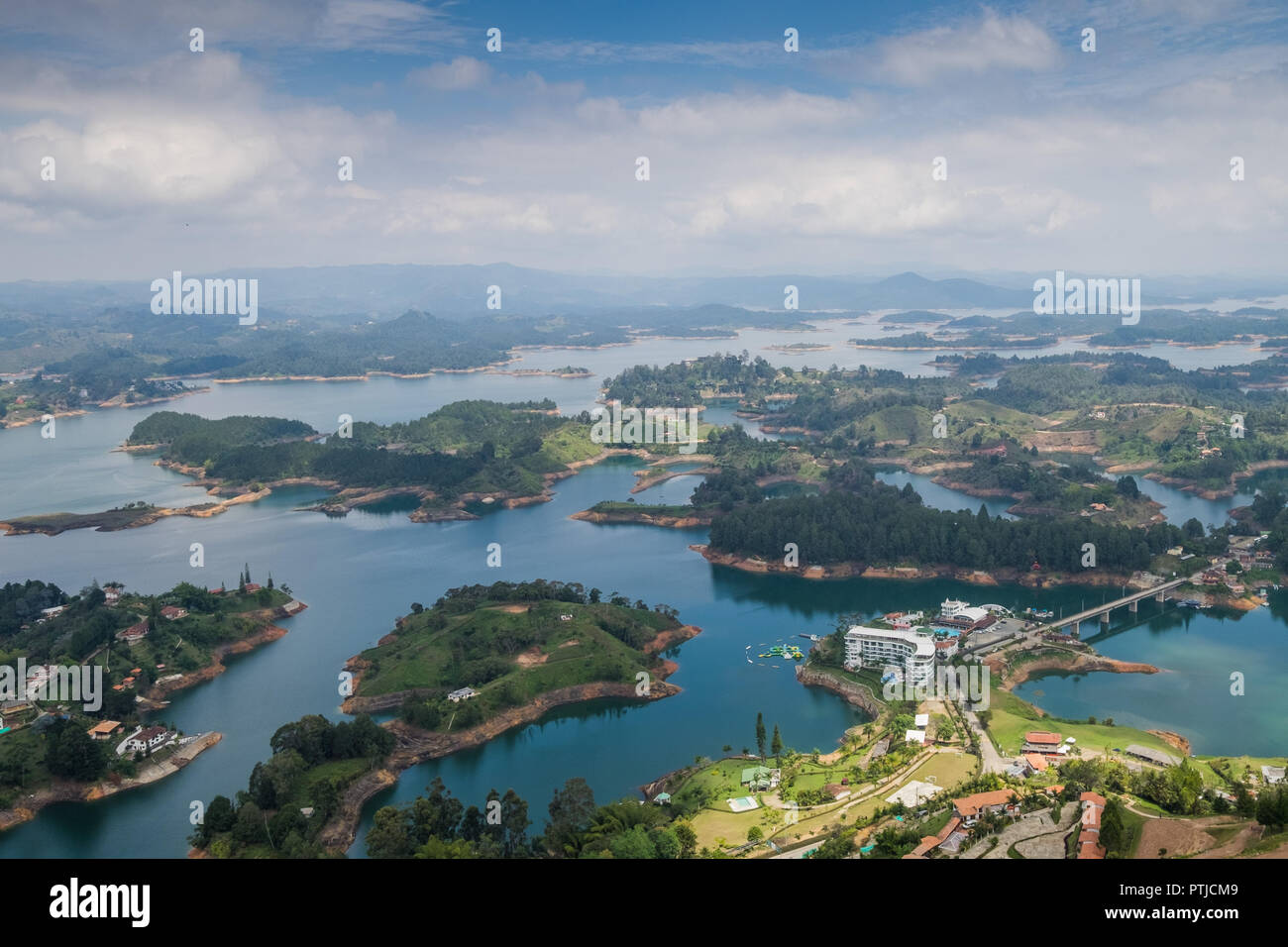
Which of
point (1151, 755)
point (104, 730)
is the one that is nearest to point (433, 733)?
point (104, 730)

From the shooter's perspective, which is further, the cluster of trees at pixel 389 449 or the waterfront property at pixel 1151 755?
the cluster of trees at pixel 389 449

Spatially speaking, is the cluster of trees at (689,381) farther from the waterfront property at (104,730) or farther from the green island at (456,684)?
the waterfront property at (104,730)

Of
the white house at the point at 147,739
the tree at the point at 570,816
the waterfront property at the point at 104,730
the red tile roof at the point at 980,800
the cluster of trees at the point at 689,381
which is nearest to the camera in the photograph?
the red tile roof at the point at 980,800

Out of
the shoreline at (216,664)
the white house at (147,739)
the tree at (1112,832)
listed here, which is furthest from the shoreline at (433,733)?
the tree at (1112,832)

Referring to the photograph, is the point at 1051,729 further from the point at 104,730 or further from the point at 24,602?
the point at 24,602

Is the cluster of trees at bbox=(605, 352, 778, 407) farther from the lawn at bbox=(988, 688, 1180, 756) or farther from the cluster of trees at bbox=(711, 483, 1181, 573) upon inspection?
the lawn at bbox=(988, 688, 1180, 756)
